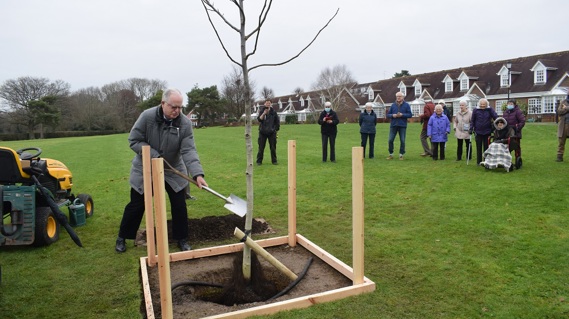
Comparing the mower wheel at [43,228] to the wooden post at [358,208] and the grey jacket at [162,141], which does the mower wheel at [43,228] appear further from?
the wooden post at [358,208]

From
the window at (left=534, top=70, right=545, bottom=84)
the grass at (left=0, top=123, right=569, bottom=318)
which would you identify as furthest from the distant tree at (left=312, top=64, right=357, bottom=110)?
the grass at (left=0, top=123, right=569, bottom=318)

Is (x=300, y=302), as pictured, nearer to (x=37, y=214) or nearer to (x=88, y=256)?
(x=88, y=256)

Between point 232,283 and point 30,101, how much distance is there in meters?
60.9

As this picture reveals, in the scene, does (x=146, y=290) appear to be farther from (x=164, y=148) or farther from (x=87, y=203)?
(x=87, y=203)

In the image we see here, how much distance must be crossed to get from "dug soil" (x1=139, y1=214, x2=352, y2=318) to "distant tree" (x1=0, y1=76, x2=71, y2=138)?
59.4 meters

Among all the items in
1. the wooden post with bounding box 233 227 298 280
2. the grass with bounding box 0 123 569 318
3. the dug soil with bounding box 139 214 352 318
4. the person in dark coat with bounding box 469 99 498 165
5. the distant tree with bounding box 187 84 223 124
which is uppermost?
the distant tree with bounding box 187 84 223 124

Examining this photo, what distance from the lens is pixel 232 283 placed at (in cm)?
432

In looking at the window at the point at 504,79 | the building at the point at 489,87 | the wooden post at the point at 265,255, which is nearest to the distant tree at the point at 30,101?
the building at the point at 489,87

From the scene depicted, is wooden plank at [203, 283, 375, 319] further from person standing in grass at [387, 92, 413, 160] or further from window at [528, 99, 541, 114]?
window at [528, 99, 541, 114]

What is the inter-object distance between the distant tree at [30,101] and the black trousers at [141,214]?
58.2 m

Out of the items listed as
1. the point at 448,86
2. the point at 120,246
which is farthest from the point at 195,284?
the point at 448,86

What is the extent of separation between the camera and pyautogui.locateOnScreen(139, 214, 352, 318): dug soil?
373cm

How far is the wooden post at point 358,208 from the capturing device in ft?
12.2

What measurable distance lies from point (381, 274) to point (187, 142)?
2746 mm
